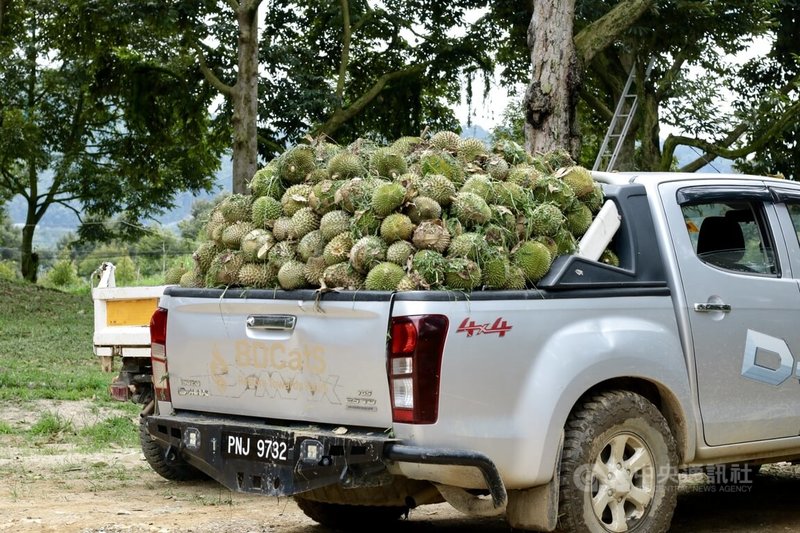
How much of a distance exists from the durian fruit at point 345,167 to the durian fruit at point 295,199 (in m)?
0.15

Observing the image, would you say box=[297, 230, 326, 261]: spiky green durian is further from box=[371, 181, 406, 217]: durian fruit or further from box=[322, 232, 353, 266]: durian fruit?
box=[371, 181, 406, 217]: durian fruit

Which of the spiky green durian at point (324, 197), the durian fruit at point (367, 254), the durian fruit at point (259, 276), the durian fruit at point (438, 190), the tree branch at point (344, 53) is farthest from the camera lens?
the tree branch at point (344, 53)

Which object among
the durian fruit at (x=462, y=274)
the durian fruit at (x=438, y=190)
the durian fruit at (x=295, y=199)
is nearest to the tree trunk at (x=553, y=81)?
the durian fruit at (x=295, y=199)

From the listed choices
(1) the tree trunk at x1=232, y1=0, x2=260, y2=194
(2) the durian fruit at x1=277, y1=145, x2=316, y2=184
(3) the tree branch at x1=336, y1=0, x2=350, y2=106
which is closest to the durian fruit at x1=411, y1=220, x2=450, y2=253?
(2) the durian fruit at x1=277, y1=145, x2=316, y2=184

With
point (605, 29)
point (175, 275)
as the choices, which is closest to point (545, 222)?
point (175, 275)

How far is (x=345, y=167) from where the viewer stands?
613cm

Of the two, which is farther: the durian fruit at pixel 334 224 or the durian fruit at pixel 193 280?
the durian fruit at pixel 193 280

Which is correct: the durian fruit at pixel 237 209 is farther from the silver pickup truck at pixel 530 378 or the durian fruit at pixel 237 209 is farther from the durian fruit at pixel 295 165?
the silver pickup truck at pixel 530 378

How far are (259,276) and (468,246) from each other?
3.66ft

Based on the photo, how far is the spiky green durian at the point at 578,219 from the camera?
19.6 ft

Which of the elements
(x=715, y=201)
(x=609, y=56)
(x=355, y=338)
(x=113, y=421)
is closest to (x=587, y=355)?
(x=355, y=338)

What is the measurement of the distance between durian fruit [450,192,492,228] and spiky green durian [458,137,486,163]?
0.56 metres

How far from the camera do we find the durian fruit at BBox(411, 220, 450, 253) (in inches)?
215

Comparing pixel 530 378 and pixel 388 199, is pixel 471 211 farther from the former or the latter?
pixel 530 378
